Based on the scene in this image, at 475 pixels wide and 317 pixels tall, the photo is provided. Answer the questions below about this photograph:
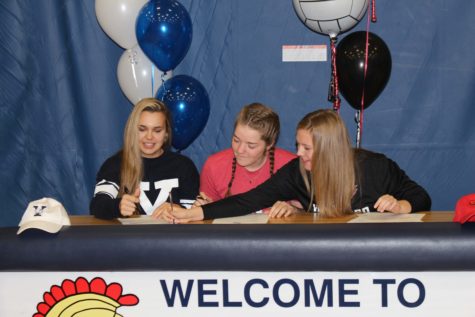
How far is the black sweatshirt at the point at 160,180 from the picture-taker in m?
2.60

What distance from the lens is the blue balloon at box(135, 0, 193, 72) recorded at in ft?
10.6

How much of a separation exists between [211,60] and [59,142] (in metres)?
1.01

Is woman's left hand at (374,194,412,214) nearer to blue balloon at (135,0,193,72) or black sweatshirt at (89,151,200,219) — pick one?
black sweatshirt at (89,151,200,219)

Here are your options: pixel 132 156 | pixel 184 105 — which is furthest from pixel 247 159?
pixel 184 105

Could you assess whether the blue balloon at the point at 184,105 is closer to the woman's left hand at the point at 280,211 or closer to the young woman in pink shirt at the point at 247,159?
the young woman in pink shirt at the point at 247,159

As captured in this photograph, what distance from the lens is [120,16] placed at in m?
3.39

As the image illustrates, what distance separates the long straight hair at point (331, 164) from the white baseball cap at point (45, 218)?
0.81m

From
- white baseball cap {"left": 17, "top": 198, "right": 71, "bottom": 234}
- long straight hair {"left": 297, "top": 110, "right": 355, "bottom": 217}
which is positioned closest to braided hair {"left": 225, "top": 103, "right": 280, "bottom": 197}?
long straight hair {"left": 297, "top": 110, "right": 355, "bottom": 217}

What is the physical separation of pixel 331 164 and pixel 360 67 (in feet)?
3.85

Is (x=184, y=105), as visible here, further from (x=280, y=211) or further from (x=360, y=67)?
(x=280, y=211)

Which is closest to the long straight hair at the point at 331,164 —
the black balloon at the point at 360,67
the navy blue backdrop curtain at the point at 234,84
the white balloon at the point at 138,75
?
the black balloon at the point at 360,67

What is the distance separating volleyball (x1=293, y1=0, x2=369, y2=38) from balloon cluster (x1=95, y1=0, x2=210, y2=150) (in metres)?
0.59

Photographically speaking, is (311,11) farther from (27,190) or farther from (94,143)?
(27,190)

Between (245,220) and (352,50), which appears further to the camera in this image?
(352,50)
